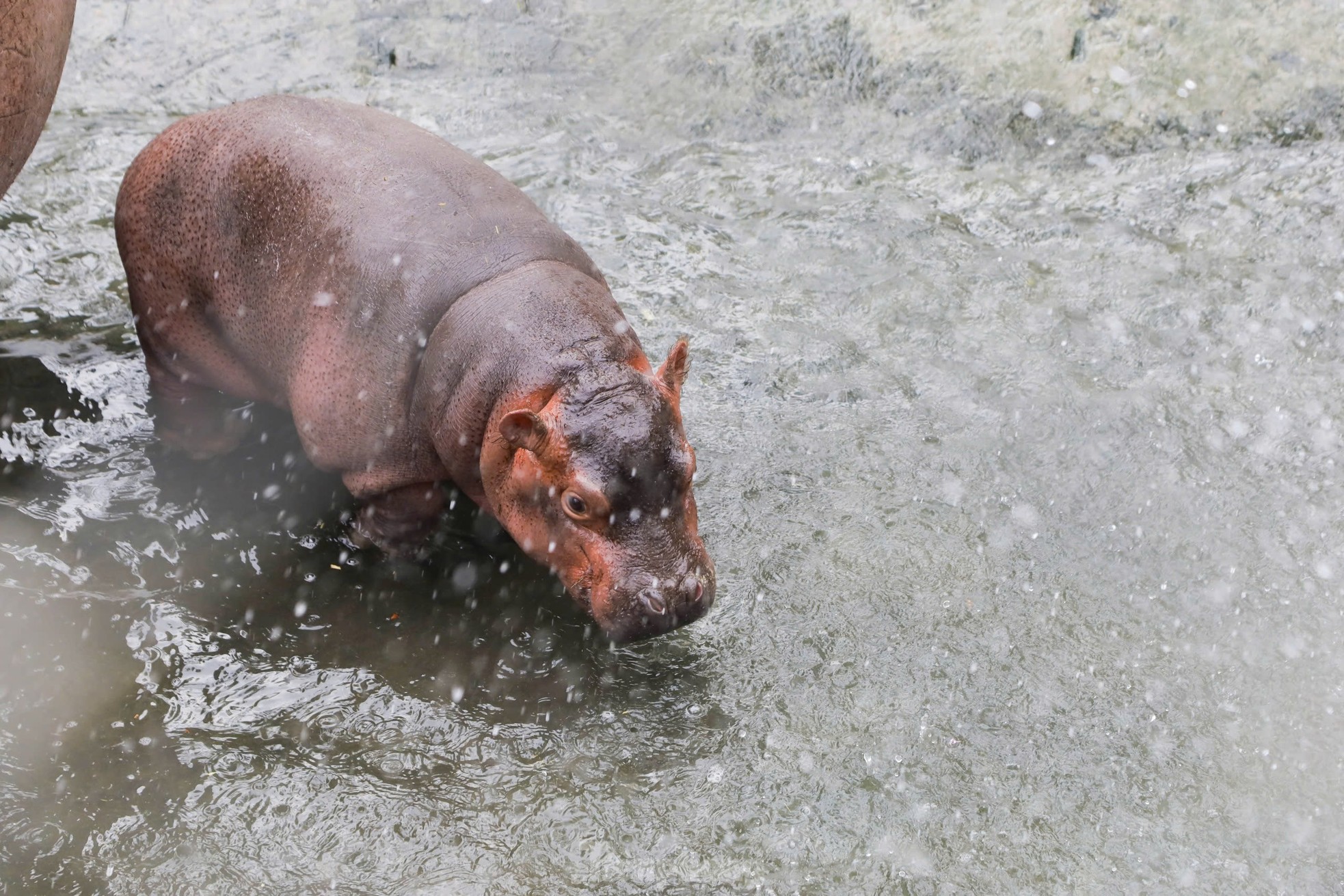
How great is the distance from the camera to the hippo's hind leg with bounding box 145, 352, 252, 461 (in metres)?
4.67

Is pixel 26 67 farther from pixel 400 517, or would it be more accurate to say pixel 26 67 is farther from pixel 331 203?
pixel 400 517

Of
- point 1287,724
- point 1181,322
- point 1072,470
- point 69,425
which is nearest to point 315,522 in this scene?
point 69,425

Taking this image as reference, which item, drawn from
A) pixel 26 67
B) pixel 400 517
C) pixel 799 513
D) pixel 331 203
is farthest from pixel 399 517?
pixel 26 67

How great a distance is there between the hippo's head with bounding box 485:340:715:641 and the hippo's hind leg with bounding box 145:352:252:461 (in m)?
1.65

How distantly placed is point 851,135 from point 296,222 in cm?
359

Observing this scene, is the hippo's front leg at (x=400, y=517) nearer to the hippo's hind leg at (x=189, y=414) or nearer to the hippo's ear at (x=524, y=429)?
the hippo's ear at (x=524, y=429)

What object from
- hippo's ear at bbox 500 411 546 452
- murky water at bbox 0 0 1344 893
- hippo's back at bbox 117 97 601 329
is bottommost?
murky water at bbox 0 0 1344 893

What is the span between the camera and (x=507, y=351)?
12.3 feet

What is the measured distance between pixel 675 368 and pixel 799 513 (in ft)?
3.39

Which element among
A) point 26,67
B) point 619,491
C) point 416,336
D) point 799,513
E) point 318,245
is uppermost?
point 26,67

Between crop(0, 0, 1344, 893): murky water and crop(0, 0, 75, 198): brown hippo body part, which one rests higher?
crop(0, 0, 75, 198): brown hippo body part

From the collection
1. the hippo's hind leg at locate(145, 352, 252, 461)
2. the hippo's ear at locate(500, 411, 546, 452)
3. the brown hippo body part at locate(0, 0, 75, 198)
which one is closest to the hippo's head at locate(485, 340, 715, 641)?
the hippo's ear at locate(500, 411, 546, 452)

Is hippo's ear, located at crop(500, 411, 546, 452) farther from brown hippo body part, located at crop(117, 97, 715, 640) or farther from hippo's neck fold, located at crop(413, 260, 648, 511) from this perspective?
hippo's neck fold, located at crop(413, 260, 648, 511)

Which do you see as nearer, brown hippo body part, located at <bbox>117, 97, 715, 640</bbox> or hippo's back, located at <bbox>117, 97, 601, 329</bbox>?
brown hippo body part, located at <bbox>117, 97, 715, 640</bbox>
